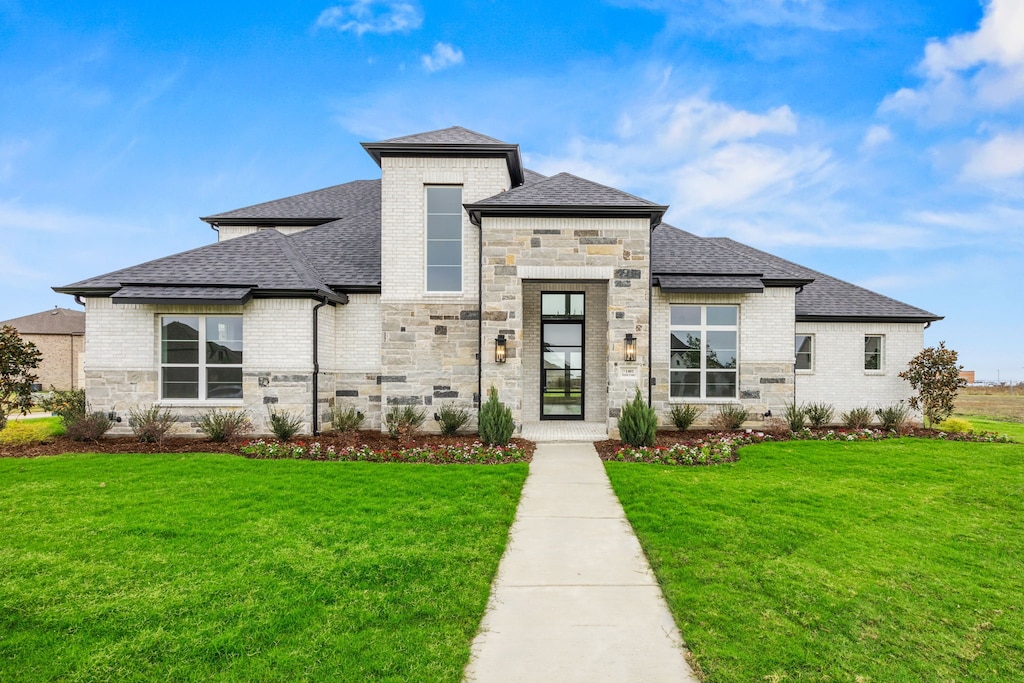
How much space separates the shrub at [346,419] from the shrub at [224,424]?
75.6 inches

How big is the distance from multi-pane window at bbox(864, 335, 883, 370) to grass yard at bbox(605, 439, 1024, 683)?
20.6ft

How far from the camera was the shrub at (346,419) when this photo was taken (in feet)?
40.3

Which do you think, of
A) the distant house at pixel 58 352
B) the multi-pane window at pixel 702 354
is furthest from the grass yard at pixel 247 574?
the distant house at pixel 58 352

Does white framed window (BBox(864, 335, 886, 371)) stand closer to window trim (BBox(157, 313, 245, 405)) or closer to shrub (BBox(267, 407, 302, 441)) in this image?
shrub (BBox(267, 407, 302, 441))

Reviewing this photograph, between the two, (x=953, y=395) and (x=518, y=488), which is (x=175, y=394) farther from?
(x=953, y=395)

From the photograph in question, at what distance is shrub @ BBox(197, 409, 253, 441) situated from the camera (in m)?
11.1

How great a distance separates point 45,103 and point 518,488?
16736mm

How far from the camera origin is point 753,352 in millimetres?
13219

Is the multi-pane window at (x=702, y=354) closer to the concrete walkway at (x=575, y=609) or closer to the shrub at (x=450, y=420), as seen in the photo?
the shrub at (x=450, y=420)

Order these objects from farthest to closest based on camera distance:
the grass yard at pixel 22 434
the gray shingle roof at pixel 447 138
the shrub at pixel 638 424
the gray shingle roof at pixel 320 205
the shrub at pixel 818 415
A: the gray shingle roof at pixel 320 205, the shrub at pixel 818 415, the gray shingle roof at pixel 447 138, the grass yard at pixel 22 434, the shrub at pixel 638 424

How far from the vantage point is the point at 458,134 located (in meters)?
13.2

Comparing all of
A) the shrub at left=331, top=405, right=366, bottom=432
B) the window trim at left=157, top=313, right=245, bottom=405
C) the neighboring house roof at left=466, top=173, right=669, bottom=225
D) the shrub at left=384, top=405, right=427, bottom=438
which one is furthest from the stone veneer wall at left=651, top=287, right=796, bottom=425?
the window trim at left=157, top=313, right=245, bottom=405

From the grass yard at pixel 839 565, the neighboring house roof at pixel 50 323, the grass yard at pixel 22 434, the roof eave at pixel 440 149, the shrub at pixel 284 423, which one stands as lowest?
the grass yard at pixel 839 565

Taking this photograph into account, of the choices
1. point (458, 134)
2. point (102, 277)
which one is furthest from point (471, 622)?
point (102, 277)
